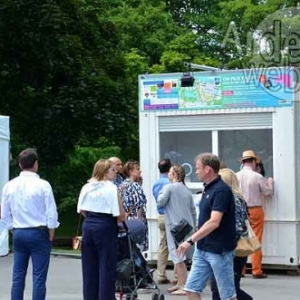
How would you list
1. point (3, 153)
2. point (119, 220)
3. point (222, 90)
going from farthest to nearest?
1. point (3, 153)
2. point (222, 90)
3. point (119, 220)

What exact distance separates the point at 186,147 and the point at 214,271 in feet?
18.1

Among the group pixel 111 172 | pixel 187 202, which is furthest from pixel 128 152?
pixel 111 172

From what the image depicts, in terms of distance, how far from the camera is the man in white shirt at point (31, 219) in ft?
27.3

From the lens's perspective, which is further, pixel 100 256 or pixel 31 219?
pixel 100 256

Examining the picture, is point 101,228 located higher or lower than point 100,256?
higher

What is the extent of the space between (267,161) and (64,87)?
12465mm

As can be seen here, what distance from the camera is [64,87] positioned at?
23.8 m

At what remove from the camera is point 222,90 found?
1217 centimetres

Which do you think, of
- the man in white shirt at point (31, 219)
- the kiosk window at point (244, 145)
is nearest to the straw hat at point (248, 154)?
the kiosk window at point (244, 145)

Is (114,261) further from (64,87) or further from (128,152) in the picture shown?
(128,152)

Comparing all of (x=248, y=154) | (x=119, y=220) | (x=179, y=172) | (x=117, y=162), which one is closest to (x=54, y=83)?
(x=248, y=154)

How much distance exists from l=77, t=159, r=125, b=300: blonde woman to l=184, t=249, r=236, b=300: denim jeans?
119 centimetres

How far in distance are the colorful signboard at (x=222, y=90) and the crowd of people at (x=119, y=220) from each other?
180 cm

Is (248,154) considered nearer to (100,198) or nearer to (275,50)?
(100,198)
